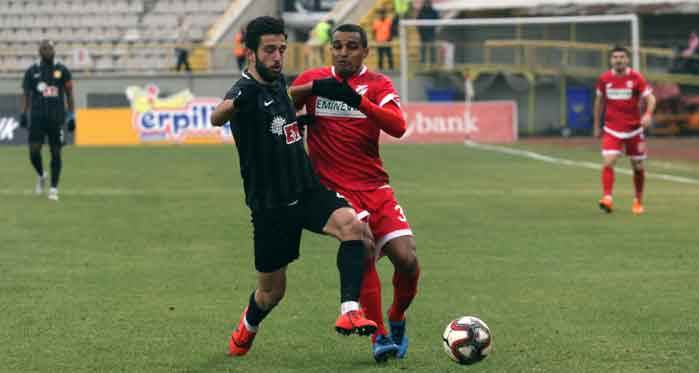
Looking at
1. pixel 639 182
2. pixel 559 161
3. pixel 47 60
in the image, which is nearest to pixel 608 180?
pixel 639 182

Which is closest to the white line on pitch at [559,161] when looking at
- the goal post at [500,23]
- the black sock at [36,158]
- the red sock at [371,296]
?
the goal post at [500,23]

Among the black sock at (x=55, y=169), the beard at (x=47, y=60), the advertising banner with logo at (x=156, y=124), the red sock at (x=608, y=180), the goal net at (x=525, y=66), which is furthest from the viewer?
the goal net at (x=525, y=66)

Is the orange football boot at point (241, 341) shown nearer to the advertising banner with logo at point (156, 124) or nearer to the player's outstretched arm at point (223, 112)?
the player's outstretched arm at point (223, 112)

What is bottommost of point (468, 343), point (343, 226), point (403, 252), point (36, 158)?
point (36, 158)

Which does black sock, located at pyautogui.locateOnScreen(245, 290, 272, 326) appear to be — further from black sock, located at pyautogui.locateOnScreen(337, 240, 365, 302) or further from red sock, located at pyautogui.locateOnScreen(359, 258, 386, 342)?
black sock, located at pyautogui.locateOnScreen(337, 240, 365, 302)

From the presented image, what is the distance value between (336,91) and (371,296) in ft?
3.94

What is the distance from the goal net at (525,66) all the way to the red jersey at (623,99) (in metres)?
20.2

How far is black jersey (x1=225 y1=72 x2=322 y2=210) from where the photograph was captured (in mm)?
7426

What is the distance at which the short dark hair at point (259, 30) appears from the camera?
7332mm

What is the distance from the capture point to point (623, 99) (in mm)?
18078

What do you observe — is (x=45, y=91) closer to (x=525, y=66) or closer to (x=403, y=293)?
(x=403, y=293)

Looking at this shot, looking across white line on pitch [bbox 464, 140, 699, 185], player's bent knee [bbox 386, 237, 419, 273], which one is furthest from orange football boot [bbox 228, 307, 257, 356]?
white line on pitch [bbox 464, 140, 699, 185]

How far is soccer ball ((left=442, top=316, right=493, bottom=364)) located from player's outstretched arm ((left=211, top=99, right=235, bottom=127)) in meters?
1.65

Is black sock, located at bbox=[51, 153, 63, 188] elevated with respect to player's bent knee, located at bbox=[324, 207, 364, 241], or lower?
lower
